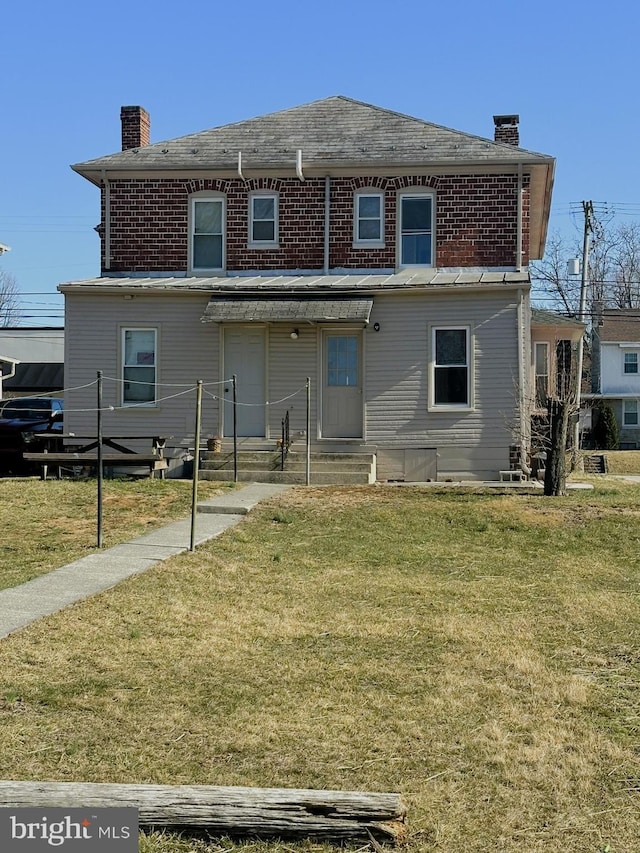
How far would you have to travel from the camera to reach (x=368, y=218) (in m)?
20.8

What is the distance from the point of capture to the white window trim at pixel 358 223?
2069 centimetres

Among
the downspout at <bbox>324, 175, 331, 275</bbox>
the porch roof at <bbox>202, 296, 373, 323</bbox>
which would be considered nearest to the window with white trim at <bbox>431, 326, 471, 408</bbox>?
the porch roof at <bbox>202, 296, 373, 323</bbox>

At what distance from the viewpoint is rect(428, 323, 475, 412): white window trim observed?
62.6 feet

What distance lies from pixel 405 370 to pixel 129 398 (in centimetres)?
568

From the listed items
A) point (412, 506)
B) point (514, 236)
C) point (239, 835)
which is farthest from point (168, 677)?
point (514, 236)

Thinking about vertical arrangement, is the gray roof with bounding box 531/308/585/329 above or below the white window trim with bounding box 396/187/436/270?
below

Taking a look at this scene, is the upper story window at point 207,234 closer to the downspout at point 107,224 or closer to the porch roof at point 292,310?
the downspout at point 107,224

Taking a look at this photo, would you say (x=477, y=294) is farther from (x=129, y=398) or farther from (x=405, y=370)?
(x=129, y=398)

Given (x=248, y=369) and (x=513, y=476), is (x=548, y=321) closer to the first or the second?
(x=513, y=476)

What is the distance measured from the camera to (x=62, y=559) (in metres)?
10.2

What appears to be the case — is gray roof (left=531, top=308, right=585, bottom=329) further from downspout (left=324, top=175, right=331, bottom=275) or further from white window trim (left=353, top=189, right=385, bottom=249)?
downspout (left=324, top=175, right=331, bottom=275)

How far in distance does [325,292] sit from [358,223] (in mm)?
2413

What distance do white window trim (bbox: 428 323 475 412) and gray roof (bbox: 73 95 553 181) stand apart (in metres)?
3.60

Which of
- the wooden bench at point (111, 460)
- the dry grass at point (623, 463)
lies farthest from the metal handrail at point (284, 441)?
the dry grass at point (623, 463)
